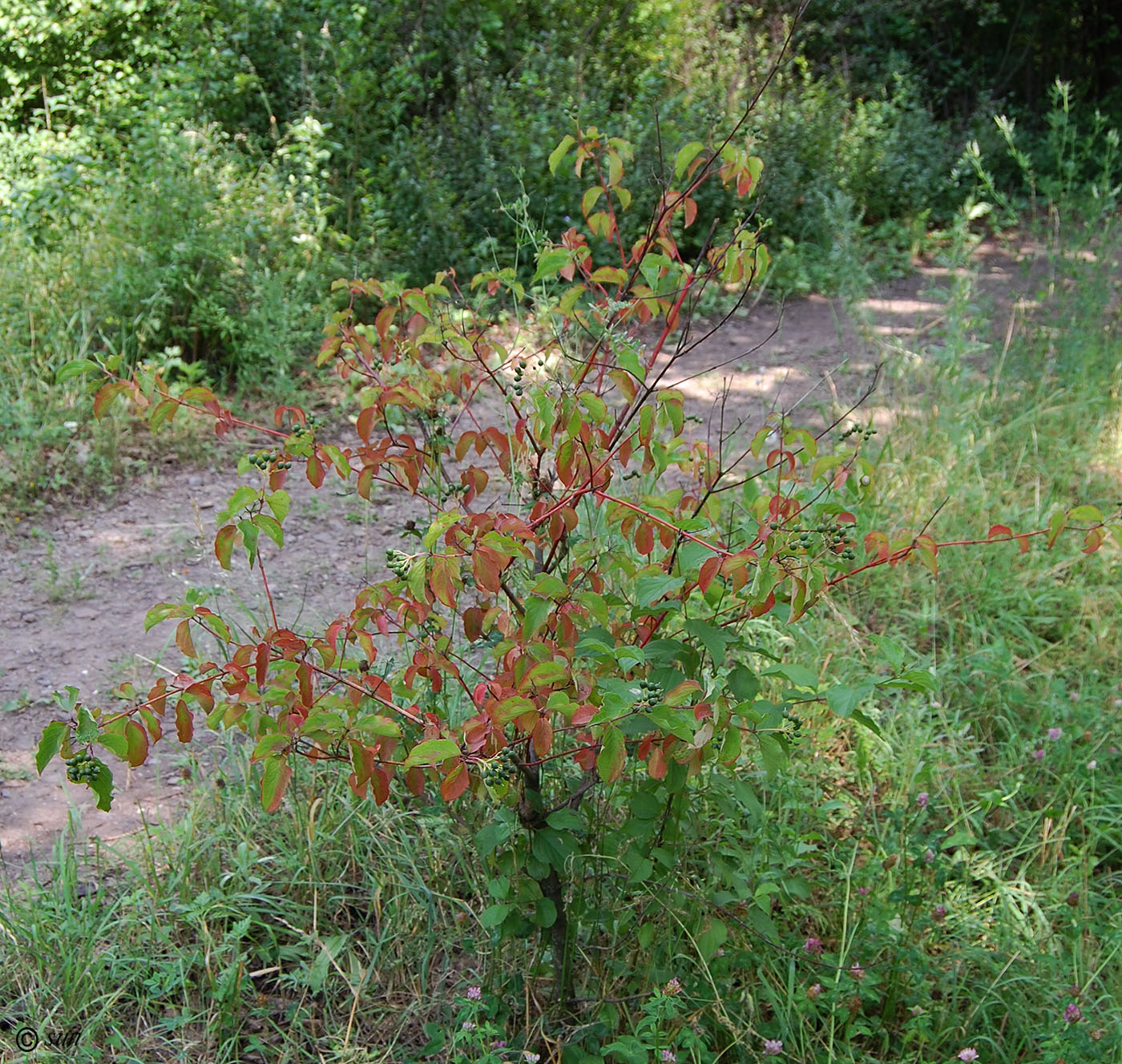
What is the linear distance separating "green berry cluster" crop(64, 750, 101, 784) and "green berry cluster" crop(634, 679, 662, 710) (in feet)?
2.50

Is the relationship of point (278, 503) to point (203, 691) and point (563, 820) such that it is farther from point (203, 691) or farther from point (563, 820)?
point (563, 820)

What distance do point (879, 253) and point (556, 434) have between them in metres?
6.37

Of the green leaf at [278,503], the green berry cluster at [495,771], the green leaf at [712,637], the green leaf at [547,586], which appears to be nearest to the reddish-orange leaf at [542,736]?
the green berry cluster at [495,771]

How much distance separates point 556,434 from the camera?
200 centimetres

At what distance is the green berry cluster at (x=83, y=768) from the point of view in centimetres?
149

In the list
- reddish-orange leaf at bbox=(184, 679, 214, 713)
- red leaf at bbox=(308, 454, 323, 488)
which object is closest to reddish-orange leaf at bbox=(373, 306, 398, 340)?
red leaf at bbox=(308, 454, 323, 488)

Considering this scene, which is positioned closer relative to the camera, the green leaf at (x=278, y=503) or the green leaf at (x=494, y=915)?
the green leaf at (x=278, y=503)

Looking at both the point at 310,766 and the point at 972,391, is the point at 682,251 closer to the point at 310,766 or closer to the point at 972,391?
the point at 972,391

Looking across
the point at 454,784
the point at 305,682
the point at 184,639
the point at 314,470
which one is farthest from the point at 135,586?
the point at 454,784

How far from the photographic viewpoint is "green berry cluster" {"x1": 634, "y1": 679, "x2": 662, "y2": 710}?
1501mm

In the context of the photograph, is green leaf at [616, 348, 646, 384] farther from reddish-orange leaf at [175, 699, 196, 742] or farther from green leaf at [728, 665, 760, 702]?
reddish-orange leaf at [175, 699, 196, 742]

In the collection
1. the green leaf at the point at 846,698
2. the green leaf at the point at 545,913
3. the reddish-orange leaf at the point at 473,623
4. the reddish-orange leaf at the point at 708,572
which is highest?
the reddish-orange leaf at the point at 708,572

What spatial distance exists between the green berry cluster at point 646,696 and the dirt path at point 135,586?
3.55ft

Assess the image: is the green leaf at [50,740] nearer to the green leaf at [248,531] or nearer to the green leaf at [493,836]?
the green leaf at [248,531]
